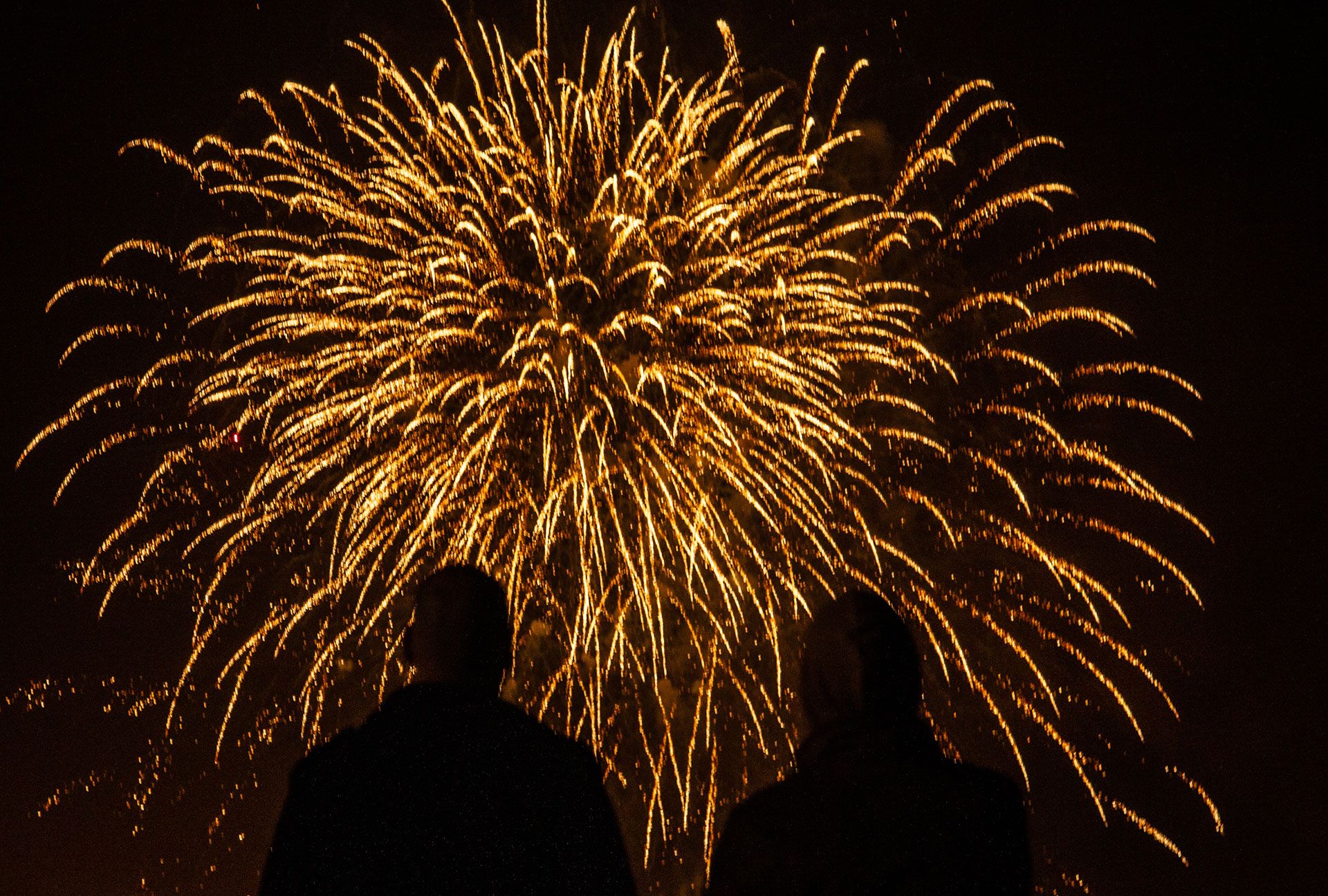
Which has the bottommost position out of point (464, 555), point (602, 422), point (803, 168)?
point (464, 555)

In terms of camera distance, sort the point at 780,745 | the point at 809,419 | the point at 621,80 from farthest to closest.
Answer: the point at 780,745 < the point at 621,80 < the point at 809,419

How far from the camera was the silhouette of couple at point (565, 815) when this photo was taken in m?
3.59

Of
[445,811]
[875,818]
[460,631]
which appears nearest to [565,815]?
[445,811]

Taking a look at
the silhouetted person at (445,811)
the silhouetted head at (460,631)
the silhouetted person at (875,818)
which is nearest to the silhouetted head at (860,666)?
the silhouetted person at (875,818)

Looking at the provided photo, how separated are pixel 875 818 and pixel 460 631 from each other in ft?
4.89

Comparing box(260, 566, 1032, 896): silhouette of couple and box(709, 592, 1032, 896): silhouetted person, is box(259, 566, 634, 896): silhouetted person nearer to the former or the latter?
box(260, 566, 1032, 896): silhouette of couple

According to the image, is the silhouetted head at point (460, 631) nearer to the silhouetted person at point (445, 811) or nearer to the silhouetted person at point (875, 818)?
the silhouetted person at point (445, 811)

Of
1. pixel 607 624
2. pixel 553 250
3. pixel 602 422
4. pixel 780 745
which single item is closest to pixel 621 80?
pixel 553 250

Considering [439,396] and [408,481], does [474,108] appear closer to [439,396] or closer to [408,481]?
[439,396]

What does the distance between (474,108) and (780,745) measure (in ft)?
27.8

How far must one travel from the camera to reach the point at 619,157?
520 inches

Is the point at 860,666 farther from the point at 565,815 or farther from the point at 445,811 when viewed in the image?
the point at 445,811

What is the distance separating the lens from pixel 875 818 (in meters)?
3.62

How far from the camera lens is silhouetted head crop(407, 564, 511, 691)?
13.0 feet
